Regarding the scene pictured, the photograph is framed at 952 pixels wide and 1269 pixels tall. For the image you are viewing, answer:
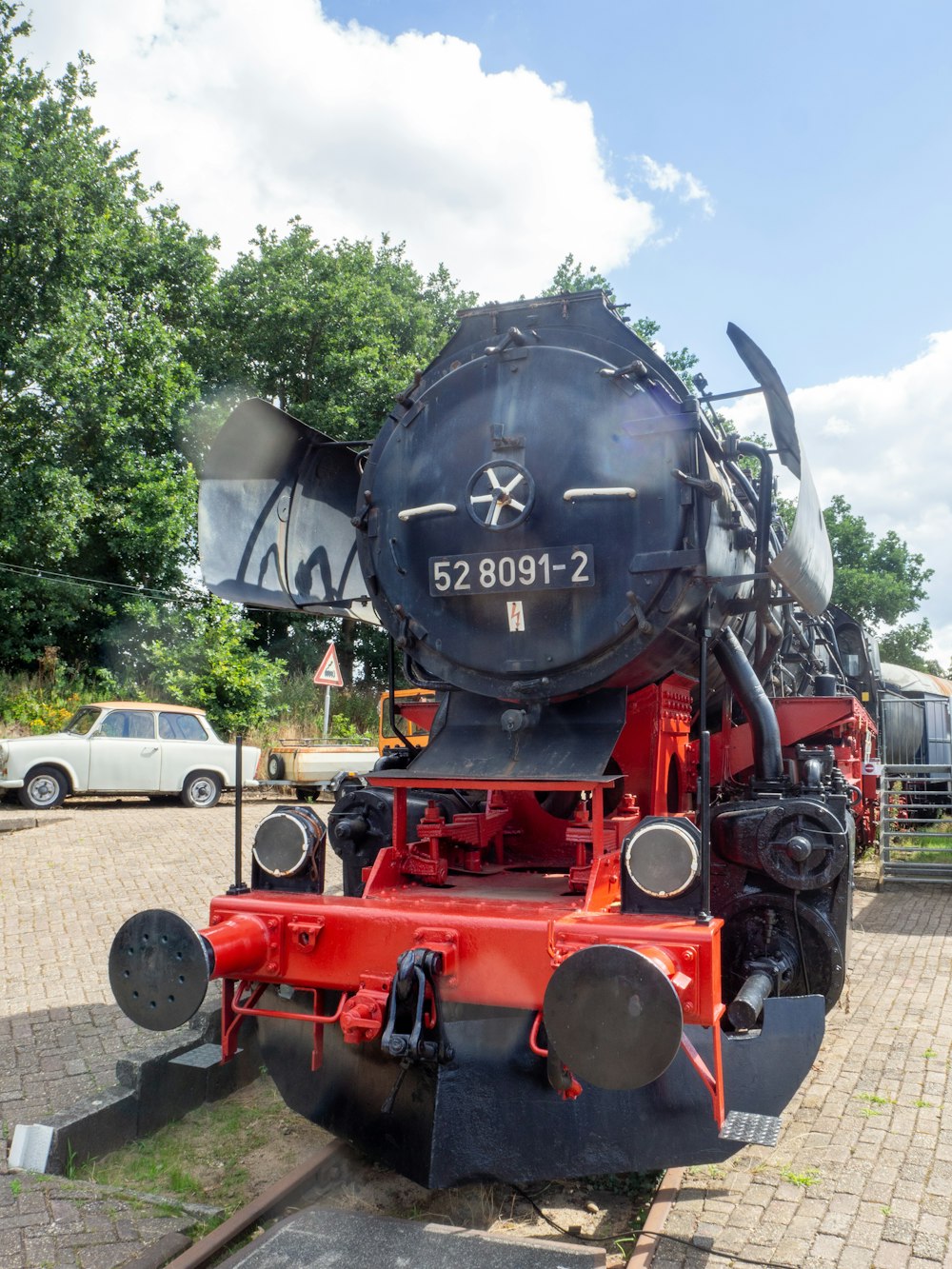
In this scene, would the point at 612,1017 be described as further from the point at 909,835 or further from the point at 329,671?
the point at 329,671

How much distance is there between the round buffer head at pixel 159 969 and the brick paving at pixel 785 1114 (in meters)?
0.76

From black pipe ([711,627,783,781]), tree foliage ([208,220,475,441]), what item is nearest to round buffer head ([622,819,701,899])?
black pipe ([711,627,783,781])

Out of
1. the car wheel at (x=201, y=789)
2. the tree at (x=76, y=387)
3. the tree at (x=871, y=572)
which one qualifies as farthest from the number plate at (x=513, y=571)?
the tree at (x=871, y=572)

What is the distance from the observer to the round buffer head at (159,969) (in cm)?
319

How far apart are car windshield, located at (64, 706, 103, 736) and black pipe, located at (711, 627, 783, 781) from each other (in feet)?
39.9

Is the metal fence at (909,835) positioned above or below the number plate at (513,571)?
below

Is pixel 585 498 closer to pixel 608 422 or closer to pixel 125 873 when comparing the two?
pixel 608 422

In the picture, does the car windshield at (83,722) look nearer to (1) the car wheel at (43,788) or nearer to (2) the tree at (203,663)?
(1) the car wheel at (43,788)

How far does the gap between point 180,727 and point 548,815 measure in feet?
38.9

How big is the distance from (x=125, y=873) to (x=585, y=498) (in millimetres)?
7553

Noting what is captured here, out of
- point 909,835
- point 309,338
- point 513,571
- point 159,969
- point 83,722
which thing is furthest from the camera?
point 309,338

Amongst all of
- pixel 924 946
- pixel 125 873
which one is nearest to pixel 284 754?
pixel 125 873

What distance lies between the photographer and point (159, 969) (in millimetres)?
3264

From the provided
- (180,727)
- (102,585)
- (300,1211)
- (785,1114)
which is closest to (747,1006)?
(785,1114)
